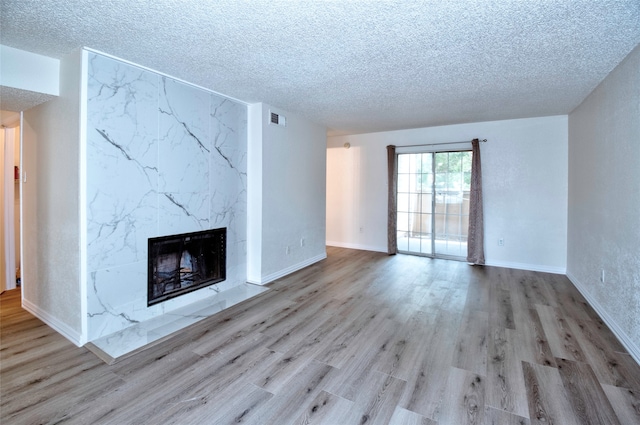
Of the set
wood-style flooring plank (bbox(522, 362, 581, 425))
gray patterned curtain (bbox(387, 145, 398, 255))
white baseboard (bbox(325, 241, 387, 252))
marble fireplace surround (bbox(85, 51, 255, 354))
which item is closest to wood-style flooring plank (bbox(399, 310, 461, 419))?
wood-style flooring plank (bbox(522, 362, 581, 425))

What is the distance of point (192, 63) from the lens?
2.91 meters

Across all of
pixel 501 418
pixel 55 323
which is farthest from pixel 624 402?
pixel 55 323

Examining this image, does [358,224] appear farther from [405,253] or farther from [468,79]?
[468,79]

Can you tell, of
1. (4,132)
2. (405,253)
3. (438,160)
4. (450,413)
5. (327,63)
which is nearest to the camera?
(450,413)

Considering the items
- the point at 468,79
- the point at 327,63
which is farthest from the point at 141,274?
the point at 468,79

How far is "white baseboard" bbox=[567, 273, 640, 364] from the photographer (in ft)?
8.05

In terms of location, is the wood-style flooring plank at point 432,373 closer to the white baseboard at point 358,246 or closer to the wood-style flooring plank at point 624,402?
the wood-style flooring plank at point 624,402

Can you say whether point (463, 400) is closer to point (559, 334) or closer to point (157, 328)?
point (559, 334)

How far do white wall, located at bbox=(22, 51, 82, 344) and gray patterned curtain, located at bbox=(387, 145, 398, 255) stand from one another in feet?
16.8

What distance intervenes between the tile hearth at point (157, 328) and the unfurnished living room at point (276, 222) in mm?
27

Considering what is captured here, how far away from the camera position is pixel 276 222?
4617 millimetres

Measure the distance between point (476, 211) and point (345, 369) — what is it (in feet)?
14.1

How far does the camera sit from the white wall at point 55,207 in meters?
2.66

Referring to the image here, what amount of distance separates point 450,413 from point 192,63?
3506 mm
